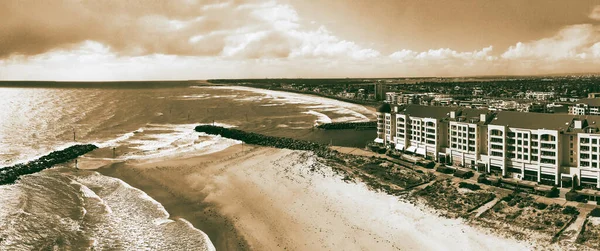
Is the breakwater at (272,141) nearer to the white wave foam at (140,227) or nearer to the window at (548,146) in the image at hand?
the white wave foam at (140,227)

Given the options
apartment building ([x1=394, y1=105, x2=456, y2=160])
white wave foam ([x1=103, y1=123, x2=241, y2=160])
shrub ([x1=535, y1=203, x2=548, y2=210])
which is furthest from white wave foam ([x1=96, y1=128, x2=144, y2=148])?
shrub ([x1=535, y1=203, x2=548, y2=210])

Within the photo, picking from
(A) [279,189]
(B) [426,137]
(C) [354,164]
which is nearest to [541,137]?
(B) [426,137]

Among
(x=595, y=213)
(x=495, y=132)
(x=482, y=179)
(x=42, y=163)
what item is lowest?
(x=595, y=213)

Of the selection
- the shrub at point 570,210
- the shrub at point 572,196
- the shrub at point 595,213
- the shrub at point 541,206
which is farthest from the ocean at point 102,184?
the shrub at point 572,196

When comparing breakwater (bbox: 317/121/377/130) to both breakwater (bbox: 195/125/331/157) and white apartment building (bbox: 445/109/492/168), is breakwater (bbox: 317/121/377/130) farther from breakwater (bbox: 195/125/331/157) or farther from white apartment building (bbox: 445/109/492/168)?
white apartment building (bbox: 445/109/492/168)

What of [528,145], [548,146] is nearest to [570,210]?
[548,146]

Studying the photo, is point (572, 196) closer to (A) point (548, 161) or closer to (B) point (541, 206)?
(B) point (541, 206)
